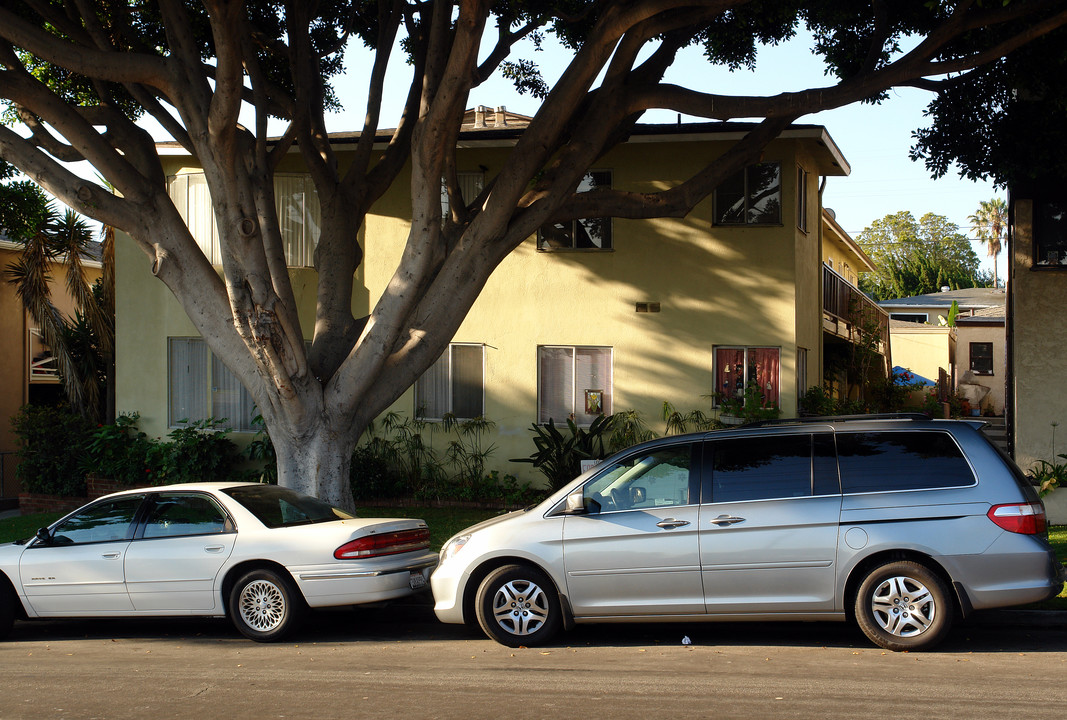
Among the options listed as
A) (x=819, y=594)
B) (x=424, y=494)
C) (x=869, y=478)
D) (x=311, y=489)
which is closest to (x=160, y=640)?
(x=311, y=489)

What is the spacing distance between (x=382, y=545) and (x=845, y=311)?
1511 centimetres

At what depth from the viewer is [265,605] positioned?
26.2 ft

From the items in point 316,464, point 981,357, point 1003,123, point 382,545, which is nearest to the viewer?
point 382,545

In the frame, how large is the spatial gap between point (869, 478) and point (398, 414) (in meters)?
10.6

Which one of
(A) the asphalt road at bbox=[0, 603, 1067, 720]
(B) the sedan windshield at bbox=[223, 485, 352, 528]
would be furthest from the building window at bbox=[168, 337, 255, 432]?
(A) the asphalt road at bbox=[0, 603, 1067, 720]

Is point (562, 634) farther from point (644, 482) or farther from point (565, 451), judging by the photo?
point (565, 451)

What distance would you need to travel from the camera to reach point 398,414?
54.3 feet

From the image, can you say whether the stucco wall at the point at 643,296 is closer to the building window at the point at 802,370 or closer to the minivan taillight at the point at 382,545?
the building window at the point at 802,370

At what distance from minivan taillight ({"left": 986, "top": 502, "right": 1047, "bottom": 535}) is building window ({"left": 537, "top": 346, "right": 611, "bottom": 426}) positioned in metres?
9.38

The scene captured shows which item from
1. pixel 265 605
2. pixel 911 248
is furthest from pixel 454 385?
pixel 911 248

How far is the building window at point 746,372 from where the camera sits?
15281 millimetres

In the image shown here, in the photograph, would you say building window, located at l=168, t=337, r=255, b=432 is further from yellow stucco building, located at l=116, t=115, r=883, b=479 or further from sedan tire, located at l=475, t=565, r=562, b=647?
sedan tire, located at l=475, t=565, r=562, b=647

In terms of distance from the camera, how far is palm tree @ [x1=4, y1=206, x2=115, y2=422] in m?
19.1

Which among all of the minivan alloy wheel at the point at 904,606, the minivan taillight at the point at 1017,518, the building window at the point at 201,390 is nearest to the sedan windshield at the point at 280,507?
the minivan alloy wheel at the point at 904,606
